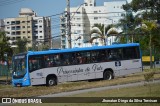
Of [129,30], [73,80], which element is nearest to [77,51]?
[73,80]

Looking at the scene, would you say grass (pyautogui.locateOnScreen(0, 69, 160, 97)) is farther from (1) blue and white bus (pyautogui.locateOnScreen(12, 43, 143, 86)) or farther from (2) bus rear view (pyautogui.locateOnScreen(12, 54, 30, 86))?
(1) blue and white bus (pyautogui.locateOnScreen(12, 43, 143, 86))

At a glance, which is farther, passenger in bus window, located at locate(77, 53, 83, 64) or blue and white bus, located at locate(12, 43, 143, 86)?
passenger in bus window, located at locate(77, 53, 83, 64)

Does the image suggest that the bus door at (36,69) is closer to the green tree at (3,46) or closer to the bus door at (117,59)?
the bus door at (117,59)

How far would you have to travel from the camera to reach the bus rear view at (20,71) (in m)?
29.1

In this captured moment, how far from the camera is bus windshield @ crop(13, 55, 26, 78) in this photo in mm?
29219

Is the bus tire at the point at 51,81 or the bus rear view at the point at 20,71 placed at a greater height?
the bus rear view at the point at 20,71

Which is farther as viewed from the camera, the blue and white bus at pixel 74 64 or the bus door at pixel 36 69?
the blue and white bus at pixel 74 64

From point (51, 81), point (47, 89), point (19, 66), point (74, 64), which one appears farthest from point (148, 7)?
point (47, 89)

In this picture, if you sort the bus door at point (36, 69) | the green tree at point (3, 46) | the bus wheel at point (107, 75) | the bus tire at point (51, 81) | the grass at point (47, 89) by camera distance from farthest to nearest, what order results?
the green tree at point (3, 46)
the bus wheel at point (107, 75)
the bus tire at point (51, 81)
the bus door at point (36, 69)
the grass at point (47, 89)

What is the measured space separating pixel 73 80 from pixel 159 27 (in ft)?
81.1

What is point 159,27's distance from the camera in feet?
171

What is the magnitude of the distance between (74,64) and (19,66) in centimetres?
430

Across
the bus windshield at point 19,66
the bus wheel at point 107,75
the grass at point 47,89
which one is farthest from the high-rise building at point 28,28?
the grass at point 47,89

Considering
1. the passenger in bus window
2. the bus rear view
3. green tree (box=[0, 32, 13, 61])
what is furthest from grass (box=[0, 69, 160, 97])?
green tree (box=[0, 32, 13, 61])
